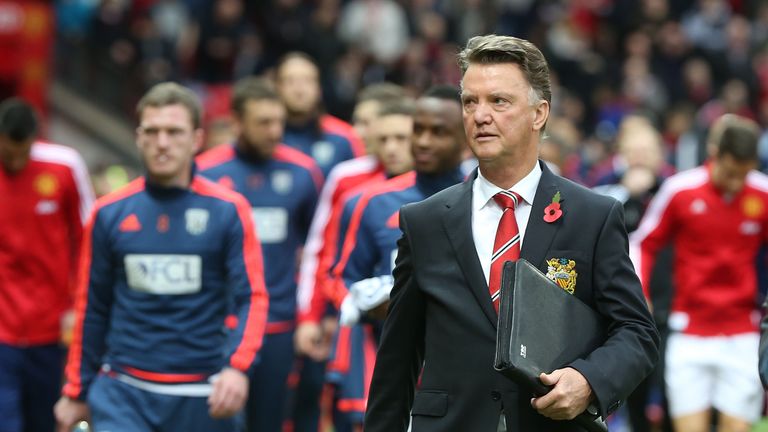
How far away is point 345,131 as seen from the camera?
1247 centimetres

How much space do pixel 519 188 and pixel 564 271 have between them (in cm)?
33

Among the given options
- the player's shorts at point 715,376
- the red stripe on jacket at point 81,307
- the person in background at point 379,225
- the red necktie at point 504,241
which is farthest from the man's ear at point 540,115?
the player's shorts at point 715,376

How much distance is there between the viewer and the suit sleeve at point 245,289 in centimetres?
691

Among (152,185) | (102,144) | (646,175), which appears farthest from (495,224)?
(102,144)

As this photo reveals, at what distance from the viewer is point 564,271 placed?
4.67m

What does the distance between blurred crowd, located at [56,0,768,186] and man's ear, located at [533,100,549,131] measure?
12.7 metres

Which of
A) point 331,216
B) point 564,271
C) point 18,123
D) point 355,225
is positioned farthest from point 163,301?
point 564,271

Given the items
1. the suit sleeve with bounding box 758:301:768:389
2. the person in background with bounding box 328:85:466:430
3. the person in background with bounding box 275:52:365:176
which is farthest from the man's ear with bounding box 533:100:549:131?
the person in background with bounding box 275:52:365:176

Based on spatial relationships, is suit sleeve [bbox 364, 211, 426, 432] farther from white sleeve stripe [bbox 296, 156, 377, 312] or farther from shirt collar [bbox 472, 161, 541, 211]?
white sleeve stripe [bbox 296, 156, 377, 312]

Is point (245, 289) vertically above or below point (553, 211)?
below

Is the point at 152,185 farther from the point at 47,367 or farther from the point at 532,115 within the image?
the point at 532,115

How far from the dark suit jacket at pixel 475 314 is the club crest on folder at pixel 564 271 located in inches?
0.7

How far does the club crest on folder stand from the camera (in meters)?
4.66

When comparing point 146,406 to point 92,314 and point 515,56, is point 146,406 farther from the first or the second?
point 515,56
